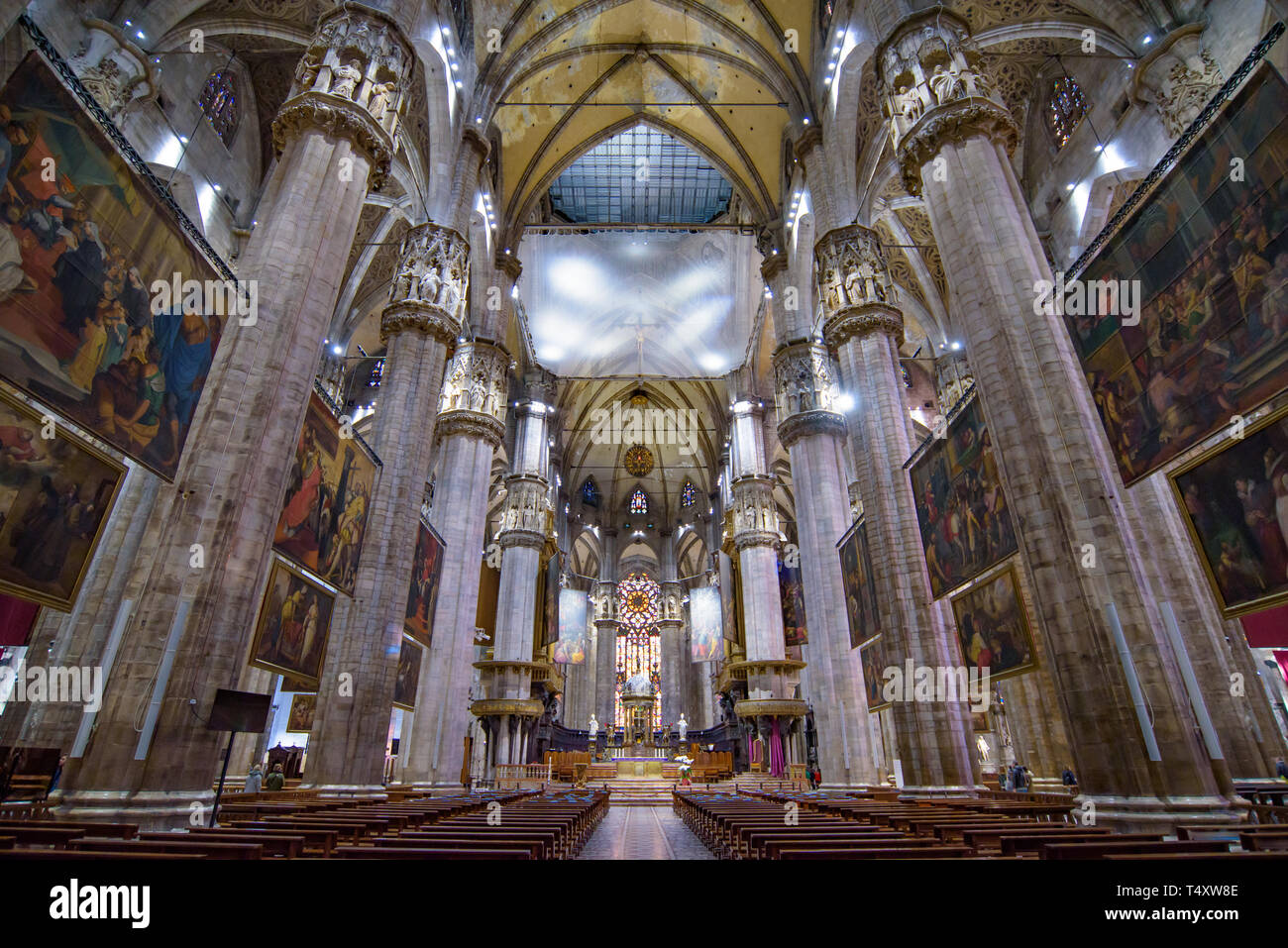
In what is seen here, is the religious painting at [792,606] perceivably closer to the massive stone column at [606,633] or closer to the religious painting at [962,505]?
the religious painting at [962,505]

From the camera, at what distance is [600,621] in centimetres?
4134

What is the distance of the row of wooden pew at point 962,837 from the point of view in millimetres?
3562

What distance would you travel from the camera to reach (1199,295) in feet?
21.4

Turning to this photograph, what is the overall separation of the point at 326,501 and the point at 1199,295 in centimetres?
1182

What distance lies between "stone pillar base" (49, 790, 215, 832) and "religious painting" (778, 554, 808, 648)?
2124 centimetres

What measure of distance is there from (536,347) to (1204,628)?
86.3 feet

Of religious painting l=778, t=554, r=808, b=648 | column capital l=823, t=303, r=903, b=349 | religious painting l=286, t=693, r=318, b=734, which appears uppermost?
column capital l=823, t=303, r=903, b=349

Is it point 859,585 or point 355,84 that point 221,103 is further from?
point 859,585

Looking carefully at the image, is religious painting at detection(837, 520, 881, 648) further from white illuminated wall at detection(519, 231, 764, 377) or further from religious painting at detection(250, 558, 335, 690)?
white illuminated wall at detection(519, 231, 764, 377)

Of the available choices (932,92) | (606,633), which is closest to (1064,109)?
(932,92)

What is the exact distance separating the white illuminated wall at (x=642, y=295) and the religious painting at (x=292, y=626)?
21184 mm

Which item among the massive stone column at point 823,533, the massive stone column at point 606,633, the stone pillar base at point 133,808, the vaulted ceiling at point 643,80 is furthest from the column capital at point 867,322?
the massive stone column at point 606,633

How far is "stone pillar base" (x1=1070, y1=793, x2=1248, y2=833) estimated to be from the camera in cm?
582

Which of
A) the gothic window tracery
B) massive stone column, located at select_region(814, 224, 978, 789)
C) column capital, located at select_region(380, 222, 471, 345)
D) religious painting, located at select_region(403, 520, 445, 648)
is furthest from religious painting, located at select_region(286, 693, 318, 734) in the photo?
the gothic window tracery
